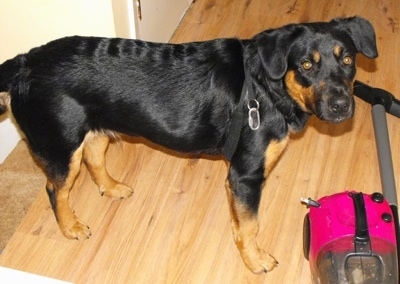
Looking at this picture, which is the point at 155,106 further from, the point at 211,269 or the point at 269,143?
the point at 211,269

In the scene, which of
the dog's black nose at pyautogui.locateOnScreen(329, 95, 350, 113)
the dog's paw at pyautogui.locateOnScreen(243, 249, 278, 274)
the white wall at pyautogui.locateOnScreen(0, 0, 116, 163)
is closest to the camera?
the dog's black nose at pyautogui.locateOnScreen(329, 95, 350, 113)

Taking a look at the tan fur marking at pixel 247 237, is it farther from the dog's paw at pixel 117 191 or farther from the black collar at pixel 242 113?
the dog's paw at pixel 117 191

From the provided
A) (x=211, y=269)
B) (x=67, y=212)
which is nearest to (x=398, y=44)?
(x=211, y=269)

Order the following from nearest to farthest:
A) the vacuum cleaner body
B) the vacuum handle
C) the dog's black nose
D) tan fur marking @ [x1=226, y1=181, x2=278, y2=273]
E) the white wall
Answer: the dog's black nose → the vacuum cleaner body → tan fur marking @ [x1=226, y1=181, x2=278, y2=273] → the white wall → the vacuum handle

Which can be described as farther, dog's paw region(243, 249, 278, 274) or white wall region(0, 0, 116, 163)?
white wall region(0, 0, 116, 163)

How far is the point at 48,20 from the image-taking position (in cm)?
290

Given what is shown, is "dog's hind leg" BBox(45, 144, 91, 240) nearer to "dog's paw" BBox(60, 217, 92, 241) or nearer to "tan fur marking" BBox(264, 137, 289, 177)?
"dog's paw" BBox(60, 217, 92, 241)

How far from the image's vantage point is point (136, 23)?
126 inches

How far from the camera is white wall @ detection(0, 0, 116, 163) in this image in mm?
2814

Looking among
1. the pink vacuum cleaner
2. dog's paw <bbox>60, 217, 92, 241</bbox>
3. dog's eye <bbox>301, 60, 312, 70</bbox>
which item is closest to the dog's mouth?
dog's eye <bbox>301, 60, 312, 70</bbox>

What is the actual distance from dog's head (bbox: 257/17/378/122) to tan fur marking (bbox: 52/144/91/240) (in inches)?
39.1

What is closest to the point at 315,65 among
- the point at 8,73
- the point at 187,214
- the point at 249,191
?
the point at 249,191

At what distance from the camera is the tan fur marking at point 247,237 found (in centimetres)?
235

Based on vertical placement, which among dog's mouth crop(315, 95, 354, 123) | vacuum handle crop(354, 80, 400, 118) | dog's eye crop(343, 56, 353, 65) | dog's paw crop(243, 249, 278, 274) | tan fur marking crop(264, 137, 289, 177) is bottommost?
dog's paw crop(243, 249, 278, 274)
